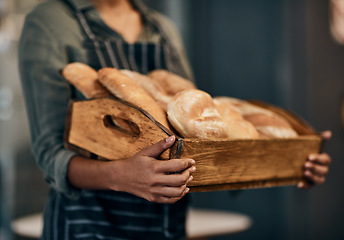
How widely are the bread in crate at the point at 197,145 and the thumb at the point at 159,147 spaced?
12mm

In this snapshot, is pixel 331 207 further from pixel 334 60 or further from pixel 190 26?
pixel 190 26

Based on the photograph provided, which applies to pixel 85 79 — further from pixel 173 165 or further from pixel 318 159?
pixel 318 159

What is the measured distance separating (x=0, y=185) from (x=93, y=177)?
1438 mm

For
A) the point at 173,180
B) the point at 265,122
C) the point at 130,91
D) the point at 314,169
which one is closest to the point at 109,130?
the point at 130,91

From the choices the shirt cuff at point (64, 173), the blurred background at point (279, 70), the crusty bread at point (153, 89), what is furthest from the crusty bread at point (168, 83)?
the blurred background at point (279, 70)

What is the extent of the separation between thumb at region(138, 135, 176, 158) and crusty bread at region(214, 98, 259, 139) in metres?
0.18

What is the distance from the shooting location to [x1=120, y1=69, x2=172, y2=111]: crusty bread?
2.81ft

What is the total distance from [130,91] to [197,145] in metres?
0.17

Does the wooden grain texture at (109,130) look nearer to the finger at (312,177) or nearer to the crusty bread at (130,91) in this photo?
the crusty bread at (130,91)

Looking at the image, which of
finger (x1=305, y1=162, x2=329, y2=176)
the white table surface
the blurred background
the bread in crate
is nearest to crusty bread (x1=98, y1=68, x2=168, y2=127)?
the bread in crate

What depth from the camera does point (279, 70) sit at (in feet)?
8.53

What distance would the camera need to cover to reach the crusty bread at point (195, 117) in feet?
2.50

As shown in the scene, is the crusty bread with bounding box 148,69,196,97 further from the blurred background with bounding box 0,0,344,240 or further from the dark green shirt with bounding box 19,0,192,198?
the blurred background with bounding box 0,0,344,240

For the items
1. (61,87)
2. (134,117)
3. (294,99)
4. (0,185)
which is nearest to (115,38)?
(61,87)
